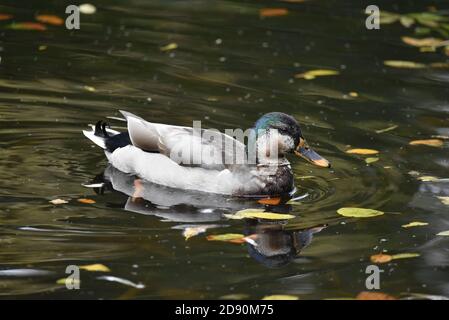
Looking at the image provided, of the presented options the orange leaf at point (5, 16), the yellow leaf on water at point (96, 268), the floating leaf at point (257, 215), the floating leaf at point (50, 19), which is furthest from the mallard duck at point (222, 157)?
the orange leaf at point (5, 16)

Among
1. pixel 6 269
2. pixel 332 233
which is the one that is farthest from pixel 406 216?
pixel 6 269

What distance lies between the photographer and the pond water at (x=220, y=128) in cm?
789

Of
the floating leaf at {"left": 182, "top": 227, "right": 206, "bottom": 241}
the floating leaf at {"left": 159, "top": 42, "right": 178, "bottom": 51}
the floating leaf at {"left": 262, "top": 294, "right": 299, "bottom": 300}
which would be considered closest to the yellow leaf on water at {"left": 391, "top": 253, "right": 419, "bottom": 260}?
the floating leaf at {"left": 262, "top": 294, "right": 299, "bottom": 300}

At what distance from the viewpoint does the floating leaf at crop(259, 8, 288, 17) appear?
1542cm

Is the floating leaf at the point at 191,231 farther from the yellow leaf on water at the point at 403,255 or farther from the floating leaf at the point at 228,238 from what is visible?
the yellow leaf on water at the point at 403,255

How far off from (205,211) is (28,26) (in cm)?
603

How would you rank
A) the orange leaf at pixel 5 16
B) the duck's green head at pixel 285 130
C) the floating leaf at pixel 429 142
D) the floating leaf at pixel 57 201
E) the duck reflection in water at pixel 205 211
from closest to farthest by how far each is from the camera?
1. the duck reflection in water at pixel 205 211
2. the floating leaf at pixel 57 201
3. the duck's green head at pixel 285 130
4. the floating leaf at pixel 429 142
5. the orange leaf at pixel 5 16

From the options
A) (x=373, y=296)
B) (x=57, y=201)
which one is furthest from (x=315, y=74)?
(x=373, y=296)

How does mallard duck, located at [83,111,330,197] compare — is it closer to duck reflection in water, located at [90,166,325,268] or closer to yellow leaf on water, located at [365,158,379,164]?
duck reflection in water, located at [90,166,325,268]

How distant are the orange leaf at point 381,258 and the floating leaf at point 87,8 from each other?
26.6 ft

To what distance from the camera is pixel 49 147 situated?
10773mm

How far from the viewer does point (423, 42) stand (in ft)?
47.2

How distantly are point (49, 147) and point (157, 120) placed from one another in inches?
55.2
